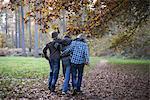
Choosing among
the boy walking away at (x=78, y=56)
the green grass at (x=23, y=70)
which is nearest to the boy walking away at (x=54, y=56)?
the boy walking away at (x=78, y=56)

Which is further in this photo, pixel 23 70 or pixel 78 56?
pixel 23 70

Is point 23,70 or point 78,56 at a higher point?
point 78,56

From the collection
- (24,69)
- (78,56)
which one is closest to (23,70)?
(24,69)

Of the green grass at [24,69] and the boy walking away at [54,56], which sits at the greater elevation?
the boy walking away at [54,56]

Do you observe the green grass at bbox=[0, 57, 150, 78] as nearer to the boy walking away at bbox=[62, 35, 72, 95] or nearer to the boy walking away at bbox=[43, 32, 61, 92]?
the boy walking away at bbox=[43, 32, 61, 92]

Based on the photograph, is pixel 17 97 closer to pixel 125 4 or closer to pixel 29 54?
pixel 125 4

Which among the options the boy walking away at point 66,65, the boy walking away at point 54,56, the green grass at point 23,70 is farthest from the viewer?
the green grass at point 23,70

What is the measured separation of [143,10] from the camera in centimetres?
1680

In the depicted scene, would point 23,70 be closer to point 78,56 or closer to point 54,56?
point 54,56

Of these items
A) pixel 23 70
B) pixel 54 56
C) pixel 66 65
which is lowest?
pixel 23 70

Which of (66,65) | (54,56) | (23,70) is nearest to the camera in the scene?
(66,65)

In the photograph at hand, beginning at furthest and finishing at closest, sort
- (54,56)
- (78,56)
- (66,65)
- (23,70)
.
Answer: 1. (23,70)
2. (54,56)
3. (66,65)
4. (78,56)

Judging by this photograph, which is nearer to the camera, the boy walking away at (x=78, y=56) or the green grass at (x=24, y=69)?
the boy walking away at (x=78, y=56)

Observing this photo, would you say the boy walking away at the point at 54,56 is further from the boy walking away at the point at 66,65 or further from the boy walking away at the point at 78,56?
the boy walking away at the point at 78,56
